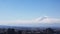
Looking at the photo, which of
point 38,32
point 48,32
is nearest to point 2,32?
point 38,32

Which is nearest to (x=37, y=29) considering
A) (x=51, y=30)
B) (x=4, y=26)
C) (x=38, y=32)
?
(x=38, y=32)

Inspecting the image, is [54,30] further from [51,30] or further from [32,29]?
[32,29]

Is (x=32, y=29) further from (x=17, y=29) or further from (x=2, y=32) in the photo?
(x=2, y=32)

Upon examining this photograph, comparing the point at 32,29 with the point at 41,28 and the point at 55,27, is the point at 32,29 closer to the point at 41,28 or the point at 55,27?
the point at 41,28

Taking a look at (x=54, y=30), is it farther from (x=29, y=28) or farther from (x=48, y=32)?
(x=29, y=28)

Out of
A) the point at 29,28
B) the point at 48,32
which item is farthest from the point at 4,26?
the point at 48,32

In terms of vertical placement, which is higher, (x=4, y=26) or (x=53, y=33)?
(x=4, y=26)

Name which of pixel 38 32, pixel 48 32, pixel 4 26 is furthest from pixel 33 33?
pixel 4 26
